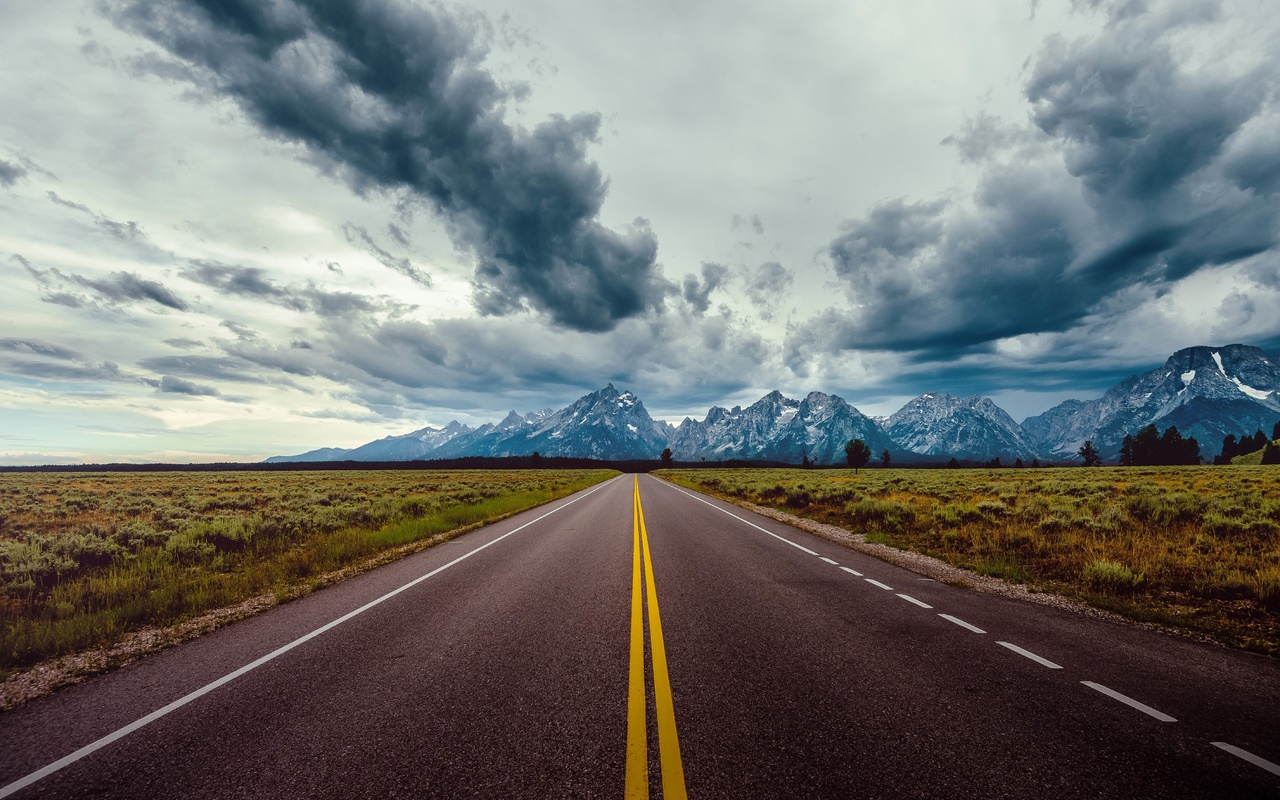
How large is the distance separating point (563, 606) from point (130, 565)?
10.4 meters

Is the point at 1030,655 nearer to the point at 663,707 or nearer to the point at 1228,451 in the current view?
the point at 663,707

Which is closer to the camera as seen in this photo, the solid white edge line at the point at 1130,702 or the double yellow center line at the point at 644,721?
the double yellow center line at the point at 644,721

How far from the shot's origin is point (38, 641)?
19.8 feet

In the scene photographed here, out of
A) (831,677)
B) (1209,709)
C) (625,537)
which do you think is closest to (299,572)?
(625,537)

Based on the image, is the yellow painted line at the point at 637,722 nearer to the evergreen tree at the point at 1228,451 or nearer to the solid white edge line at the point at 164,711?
the solid white edge line at the point at 164,711

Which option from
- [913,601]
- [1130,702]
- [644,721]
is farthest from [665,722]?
[913,601]

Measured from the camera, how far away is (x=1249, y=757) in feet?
11.7

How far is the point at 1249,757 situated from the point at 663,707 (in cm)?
433

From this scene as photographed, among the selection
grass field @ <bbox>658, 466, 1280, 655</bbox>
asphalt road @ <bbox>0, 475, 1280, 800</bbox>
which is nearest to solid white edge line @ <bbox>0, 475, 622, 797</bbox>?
asphalt road @ <bbox>0, 475, 1280, 800</bbox>

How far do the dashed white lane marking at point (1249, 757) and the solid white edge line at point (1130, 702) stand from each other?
365 millimetres

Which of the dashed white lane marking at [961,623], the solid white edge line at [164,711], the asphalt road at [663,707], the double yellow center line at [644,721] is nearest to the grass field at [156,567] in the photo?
the asphalt road at [663,707]

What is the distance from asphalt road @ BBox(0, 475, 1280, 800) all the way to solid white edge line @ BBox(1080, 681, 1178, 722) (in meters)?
0.03

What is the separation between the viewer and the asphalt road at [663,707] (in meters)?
3.28

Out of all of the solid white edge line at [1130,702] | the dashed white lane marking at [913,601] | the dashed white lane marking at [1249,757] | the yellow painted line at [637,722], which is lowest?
the dashed white lane marking at [913,601]
